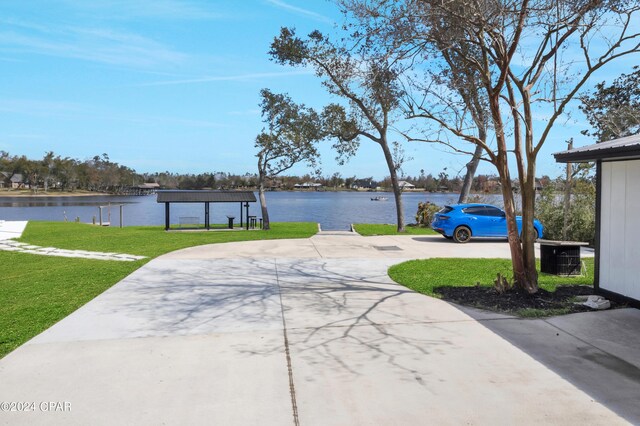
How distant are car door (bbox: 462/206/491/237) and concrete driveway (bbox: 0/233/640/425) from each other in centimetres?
1013

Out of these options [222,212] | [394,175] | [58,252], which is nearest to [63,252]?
[58,252]

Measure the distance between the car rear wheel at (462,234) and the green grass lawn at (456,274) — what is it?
4796 mm

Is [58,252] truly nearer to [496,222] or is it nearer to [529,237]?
[529,237]

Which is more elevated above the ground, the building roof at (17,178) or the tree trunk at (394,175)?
the building roof at (17,178)

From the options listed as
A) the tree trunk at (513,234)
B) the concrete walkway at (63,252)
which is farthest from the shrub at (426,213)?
the tree trunk at (513,234)

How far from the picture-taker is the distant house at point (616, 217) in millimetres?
6531

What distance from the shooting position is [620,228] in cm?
685

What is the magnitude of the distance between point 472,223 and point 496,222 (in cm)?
94

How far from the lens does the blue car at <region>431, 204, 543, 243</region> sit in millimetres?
17031

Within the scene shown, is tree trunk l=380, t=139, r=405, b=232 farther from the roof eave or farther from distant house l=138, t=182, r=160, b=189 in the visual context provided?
distant house l=138, t=182, r=160, b=189

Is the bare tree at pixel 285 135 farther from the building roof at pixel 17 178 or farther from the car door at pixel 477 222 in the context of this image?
the building roof at pixel 17 178

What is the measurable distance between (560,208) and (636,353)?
585 inches

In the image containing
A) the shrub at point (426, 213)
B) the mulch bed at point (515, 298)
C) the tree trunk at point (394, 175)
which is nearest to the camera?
the mulch bed at point (515, 298)

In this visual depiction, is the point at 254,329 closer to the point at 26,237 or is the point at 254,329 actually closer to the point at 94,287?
the point at 94,287
